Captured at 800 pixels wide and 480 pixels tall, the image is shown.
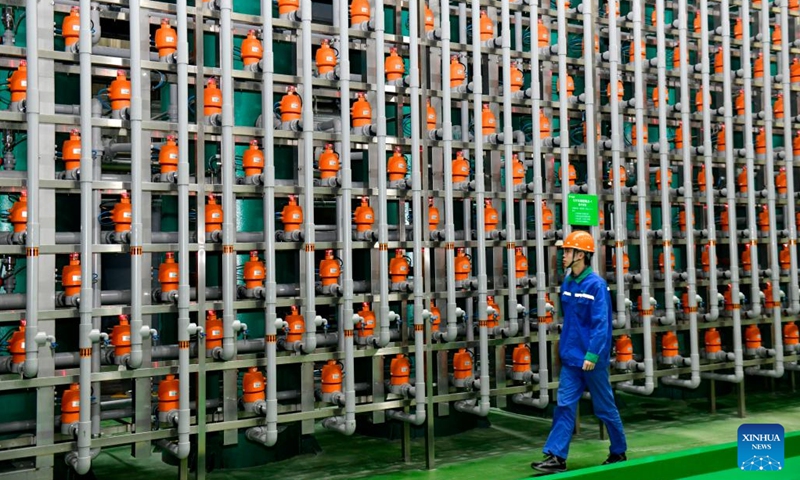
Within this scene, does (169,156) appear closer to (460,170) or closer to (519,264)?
(460,170)

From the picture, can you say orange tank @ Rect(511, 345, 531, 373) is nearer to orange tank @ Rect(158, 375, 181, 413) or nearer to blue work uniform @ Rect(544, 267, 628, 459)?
blue work uniform @ Rect(544, 267, 628, 459)

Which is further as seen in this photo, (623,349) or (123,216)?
(623,349)

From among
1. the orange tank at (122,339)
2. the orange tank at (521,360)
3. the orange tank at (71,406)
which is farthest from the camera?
the orange tank at (521,360)

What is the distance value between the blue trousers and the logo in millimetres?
2821

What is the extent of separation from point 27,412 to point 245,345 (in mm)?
1725

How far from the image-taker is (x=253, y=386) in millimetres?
6957

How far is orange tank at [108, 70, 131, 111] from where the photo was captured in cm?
645

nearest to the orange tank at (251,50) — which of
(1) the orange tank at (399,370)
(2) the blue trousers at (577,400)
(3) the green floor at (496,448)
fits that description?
(1) the orange tank at (399,370)

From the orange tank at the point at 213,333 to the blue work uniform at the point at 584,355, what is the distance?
2955 mm

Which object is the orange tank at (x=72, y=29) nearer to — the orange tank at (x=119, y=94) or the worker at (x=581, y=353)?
the orange tank at (x=119, y=94)

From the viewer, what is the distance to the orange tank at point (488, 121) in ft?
26.7

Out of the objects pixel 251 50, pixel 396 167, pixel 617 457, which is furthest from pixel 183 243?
pixel 617 457

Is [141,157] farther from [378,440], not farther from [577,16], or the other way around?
[577,16]

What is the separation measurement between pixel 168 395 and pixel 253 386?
2.29ft
